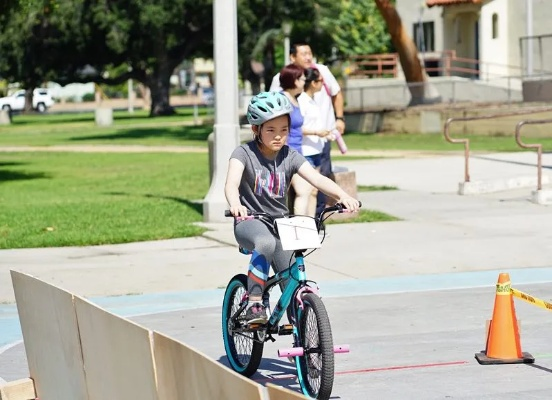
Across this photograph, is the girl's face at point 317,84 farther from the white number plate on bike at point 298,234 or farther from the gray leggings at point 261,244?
the white number plate on bike at point 298,234

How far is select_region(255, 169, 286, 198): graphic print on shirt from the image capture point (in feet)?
23.7

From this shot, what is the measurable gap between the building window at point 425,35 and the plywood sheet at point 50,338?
54.7m

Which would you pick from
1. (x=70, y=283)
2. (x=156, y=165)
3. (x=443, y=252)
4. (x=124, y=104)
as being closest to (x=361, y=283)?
(x=443, y=252)

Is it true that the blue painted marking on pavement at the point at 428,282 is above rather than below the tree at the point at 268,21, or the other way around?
below

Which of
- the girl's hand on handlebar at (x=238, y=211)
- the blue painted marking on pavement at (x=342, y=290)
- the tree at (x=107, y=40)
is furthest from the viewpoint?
the tree at (x=107, y=40)

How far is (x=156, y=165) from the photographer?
90.6 feet

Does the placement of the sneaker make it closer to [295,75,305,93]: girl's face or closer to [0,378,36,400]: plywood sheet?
[0,378,36,400]: plywood sheet

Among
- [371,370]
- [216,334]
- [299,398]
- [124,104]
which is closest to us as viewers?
[299,398]

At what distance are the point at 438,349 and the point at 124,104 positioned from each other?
116292 millimetres

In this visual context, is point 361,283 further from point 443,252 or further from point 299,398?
point 299,398

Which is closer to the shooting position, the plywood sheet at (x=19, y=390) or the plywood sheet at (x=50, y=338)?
the plywood sheet at (x=50, y=338)

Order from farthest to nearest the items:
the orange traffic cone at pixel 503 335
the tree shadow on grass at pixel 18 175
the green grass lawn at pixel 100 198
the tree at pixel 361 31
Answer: the tree at pixel 361 31 → the tree shadow on grass at pixel 18 175 → the green grass lawn at pixel 100 198 → the orange traffic cone at pixel 503 335

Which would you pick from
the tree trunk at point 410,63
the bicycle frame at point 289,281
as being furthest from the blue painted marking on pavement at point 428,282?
the tree trunk at point 410,63

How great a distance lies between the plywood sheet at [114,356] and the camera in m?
4.93
